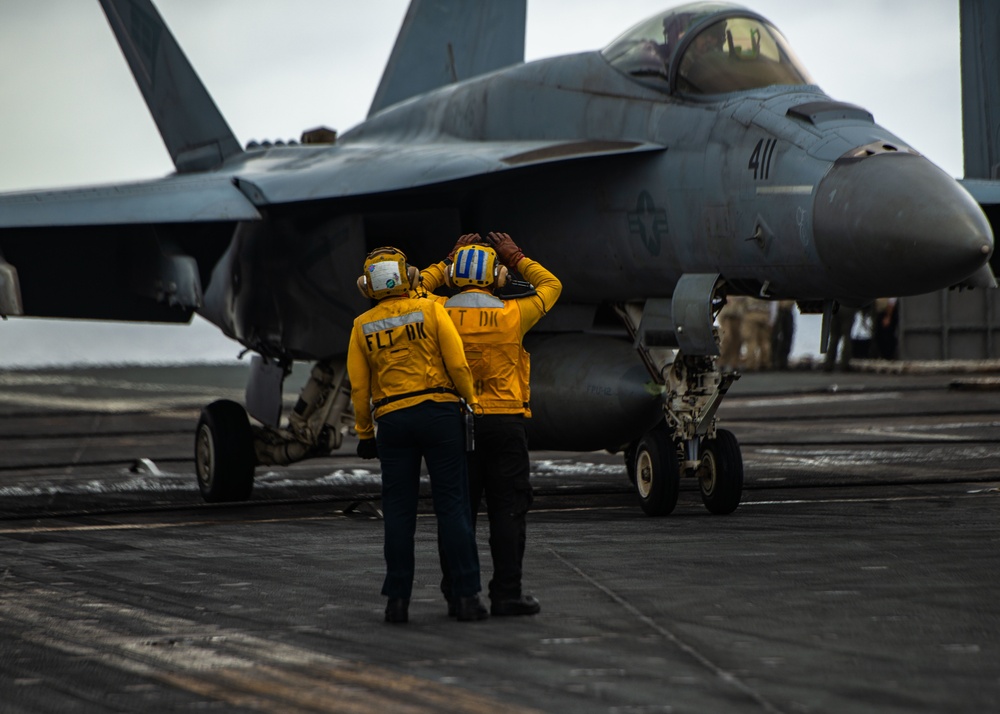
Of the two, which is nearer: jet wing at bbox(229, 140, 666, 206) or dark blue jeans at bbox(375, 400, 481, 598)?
dark blue jeans at bbox(375, 400, 481, 598)

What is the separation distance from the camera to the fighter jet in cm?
866

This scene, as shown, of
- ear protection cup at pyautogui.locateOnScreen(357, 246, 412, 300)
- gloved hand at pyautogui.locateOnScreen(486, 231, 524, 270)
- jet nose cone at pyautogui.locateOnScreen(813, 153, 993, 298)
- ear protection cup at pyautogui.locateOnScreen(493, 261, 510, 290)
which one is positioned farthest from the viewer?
jet nose cone at pyautogui.locateOnScreen(813, 153, 993, 298)

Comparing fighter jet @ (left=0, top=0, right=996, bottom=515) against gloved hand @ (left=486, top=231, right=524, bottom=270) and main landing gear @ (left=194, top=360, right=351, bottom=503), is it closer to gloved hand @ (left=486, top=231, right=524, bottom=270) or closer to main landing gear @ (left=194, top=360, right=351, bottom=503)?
main landing gear @ (left=194, top=360, right=351, bottom=503)

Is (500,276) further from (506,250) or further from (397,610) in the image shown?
(397,610)

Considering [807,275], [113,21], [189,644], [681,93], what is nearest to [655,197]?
[681,93]

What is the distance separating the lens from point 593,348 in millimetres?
10555

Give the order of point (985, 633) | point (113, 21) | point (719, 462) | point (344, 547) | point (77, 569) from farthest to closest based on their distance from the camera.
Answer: point (113, 21)
point (719, 462)
point (344, 547)
point (77, 569)
point (985, 633)

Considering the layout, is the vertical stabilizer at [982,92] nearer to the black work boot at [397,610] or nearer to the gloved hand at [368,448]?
the gloved hand at [368,448]

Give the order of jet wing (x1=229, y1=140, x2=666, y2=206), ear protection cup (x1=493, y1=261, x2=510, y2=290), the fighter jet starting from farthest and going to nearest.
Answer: jet wing (x1=229, y1=140, x2=666, y2=206) < the fighter jet < ear protection cup (x1=493, y1=261, x2=510, y2=290)

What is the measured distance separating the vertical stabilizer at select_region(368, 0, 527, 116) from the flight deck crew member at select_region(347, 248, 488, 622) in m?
10.6

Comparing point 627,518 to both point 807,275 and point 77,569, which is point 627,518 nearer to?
point 807,275

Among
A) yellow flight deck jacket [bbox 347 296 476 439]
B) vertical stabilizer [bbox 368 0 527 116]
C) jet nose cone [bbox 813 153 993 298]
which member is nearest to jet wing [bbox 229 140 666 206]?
jet nose cone [bbox 813 153 993 298]

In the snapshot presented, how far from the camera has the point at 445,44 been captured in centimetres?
1677

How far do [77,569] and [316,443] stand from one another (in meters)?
4.54
